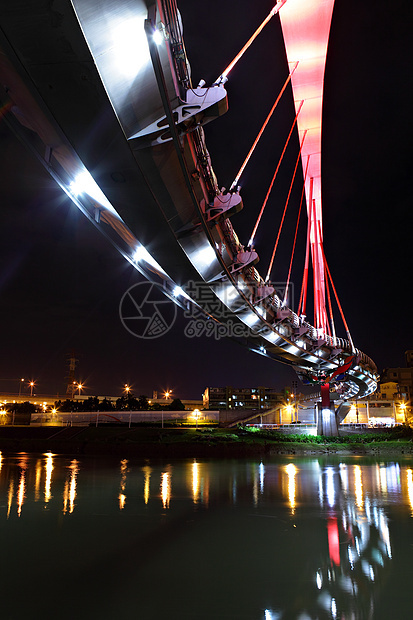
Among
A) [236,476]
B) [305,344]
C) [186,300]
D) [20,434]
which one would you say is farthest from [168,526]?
[20,434]

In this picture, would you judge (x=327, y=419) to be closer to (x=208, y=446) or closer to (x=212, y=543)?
(x=208, y=446)

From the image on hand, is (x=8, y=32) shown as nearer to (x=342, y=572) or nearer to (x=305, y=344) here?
(x=342, y=572)

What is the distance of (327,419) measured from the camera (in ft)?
140

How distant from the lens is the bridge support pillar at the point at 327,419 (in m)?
42.1

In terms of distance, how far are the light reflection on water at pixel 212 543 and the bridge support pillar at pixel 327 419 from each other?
2718 cm

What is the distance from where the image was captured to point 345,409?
67.2 metres

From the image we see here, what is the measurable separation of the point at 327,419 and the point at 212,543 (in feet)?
122

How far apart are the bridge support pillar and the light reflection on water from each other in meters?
27.2

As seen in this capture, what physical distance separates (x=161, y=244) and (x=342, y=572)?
935 centimetres

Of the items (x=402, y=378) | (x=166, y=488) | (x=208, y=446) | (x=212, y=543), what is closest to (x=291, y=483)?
(x=166, y=488)

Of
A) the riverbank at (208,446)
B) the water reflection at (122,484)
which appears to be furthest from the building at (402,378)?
the water reflection at (122,484)

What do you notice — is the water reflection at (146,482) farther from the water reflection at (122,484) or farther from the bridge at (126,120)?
the bridge at (126,120)

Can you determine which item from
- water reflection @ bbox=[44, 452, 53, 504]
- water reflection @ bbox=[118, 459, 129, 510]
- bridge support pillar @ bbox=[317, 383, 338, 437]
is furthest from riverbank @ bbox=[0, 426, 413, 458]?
water reflection @ bbox=[44, 452, 53, 504]

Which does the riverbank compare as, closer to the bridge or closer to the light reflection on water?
the light reflection on water
